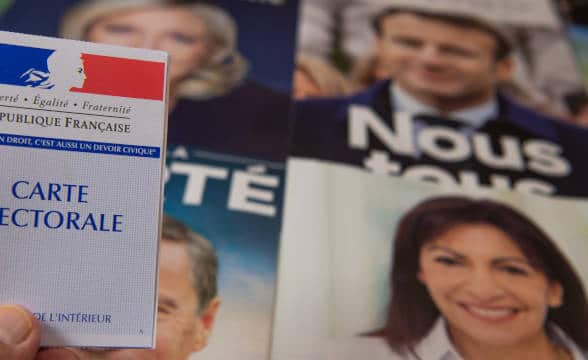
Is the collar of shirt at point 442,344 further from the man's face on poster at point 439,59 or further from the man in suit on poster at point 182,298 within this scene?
the man's face on poster at point 439,59

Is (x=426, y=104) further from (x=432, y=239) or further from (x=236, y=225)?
(x=236, y=225)

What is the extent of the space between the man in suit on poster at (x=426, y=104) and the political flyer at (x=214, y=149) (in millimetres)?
95

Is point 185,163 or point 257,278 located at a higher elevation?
point 185,163

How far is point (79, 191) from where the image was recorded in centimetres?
59

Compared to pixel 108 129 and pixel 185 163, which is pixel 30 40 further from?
pixel 185 163

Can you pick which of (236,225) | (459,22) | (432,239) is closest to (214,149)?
(236,225)

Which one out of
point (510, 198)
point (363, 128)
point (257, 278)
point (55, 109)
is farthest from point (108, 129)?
point (510, 198)

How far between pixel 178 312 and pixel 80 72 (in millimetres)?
379

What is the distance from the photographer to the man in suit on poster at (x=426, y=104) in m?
1.10

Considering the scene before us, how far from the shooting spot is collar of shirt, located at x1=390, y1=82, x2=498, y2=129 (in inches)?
46.5

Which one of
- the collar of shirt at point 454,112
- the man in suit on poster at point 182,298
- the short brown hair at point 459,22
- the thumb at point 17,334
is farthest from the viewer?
A: the short brown hair at point 459,22

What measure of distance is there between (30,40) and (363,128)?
0.67 meters

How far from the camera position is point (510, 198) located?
1.05 metres

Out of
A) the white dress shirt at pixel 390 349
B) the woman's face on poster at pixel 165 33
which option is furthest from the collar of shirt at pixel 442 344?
the woman's face on poster at pixel 165 33
